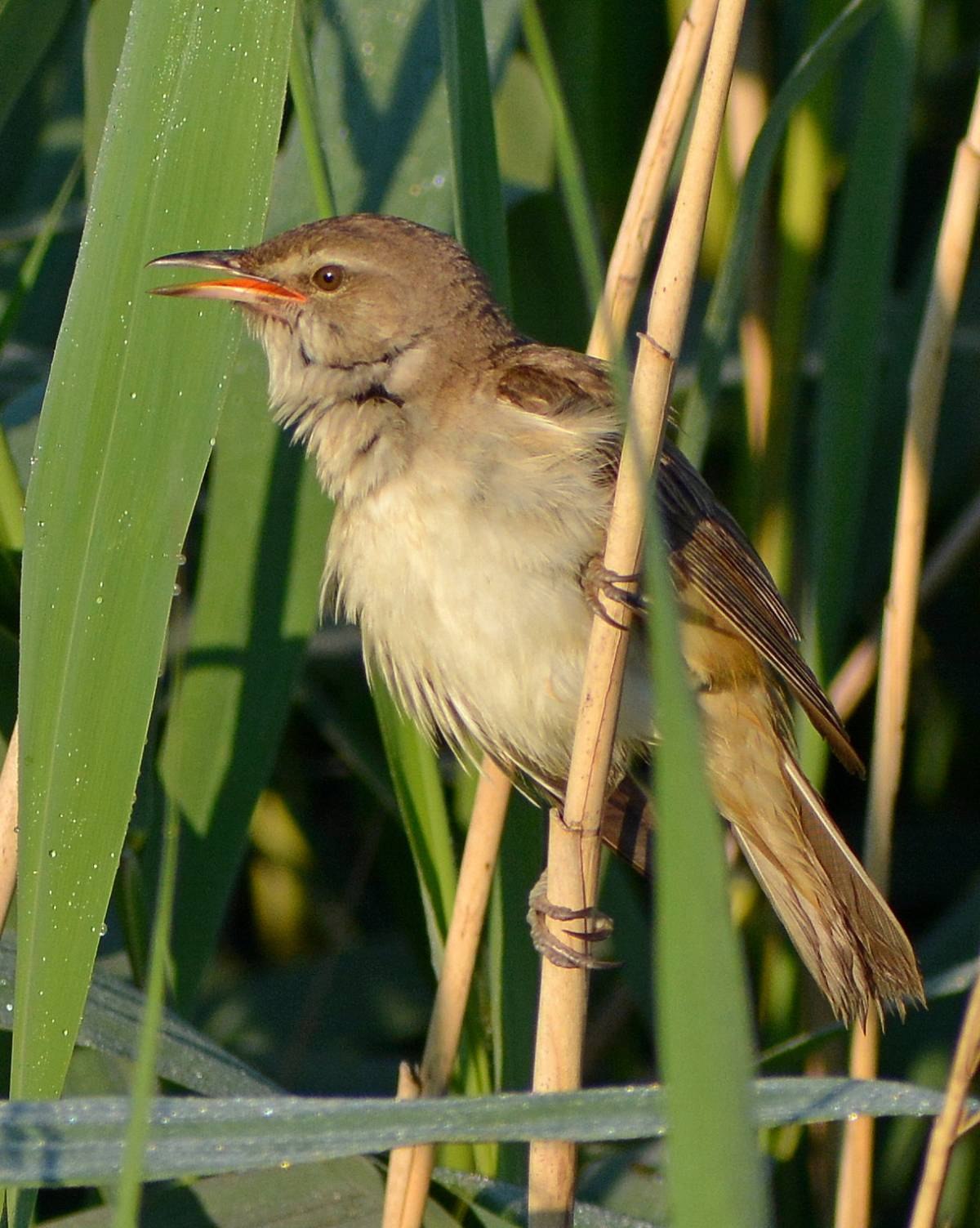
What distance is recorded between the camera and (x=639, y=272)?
2092 millimetres

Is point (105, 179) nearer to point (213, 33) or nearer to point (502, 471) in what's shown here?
point (213, 33)

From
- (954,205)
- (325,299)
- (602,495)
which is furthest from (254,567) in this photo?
(954,205)

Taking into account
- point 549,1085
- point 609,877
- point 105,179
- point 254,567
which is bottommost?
point 549,1085

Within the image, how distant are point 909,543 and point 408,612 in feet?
2.56

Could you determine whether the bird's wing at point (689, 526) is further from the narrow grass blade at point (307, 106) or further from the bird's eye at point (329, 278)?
the narrow grass blade at point (307, 106)

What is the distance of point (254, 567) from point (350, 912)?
1388 millimetres

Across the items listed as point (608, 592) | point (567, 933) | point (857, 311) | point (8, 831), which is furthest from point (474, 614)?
point (857, 311)

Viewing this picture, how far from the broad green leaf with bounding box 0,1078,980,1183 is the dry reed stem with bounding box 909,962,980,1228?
0.41 meters

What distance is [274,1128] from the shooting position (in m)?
1.35

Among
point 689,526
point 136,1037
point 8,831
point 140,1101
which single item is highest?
point 689,526

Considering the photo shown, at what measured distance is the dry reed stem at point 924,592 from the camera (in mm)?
2873

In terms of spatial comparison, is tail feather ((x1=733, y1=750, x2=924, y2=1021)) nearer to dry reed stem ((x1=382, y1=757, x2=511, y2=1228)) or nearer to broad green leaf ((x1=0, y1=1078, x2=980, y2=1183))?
dry reed stem ((x1=382, y1=757, x2=511, y2=1228))

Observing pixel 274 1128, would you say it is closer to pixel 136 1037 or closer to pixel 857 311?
pixel 136 1037

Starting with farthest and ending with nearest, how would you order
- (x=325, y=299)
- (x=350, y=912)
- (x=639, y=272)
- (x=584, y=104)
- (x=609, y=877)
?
(x=350, y=912) < (x=584, y=104) < (x=609, y=877) < (x=325, y=299) < (x=639, y=272)
